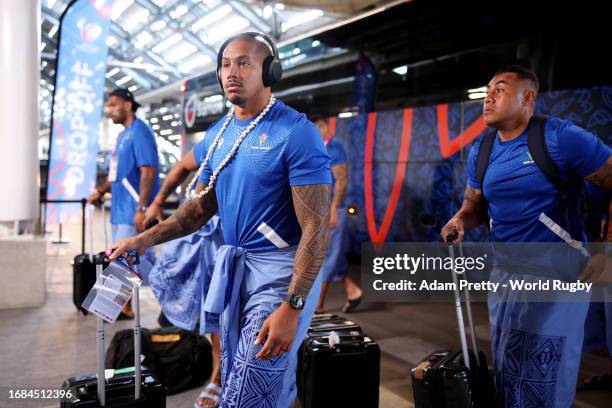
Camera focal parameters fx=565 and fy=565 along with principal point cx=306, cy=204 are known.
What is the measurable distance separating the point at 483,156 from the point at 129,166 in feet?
10.9

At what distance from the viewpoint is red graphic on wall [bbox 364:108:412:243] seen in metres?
7.47

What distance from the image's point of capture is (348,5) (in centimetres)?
768

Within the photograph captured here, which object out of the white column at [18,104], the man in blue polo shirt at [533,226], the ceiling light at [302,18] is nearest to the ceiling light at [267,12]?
the ceiling light at [302,18]

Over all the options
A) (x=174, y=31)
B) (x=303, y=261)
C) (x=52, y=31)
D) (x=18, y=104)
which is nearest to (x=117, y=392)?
(x=303, y=261)

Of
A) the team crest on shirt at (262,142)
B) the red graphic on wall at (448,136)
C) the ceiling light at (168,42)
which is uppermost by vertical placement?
the ceiling light at (168,42)

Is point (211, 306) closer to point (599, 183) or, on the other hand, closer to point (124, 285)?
point (124, 285)

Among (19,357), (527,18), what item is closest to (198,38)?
(527,18)

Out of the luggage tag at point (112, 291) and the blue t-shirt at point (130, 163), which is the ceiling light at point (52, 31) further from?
the luggage tag at point (112, 291)

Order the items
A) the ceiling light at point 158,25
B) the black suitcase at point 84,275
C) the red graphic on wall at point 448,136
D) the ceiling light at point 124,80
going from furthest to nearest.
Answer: the ceiling light at point 124,80, the ceiling light at point 158,25, the red graphic on wall at point 448,136, the black suitcase at point 84,275

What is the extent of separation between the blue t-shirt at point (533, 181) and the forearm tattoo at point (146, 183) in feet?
10.0

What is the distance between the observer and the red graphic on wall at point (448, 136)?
644cm

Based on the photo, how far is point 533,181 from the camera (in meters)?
2.45

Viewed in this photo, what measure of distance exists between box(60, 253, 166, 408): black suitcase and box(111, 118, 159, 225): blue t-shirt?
8.75ft

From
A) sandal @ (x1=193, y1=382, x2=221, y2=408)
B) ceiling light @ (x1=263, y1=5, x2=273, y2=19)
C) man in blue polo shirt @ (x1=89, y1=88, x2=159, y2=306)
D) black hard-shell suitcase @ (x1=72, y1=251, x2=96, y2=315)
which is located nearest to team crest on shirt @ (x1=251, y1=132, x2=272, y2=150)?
sandal @ (x1=193, y1=382, x2=221, y2=408)
